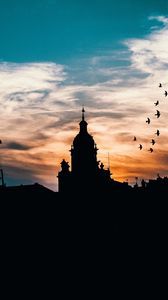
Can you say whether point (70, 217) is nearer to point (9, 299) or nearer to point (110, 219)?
point (110, 219)

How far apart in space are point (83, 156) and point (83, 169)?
8.23 feet

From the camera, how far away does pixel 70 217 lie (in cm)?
6469

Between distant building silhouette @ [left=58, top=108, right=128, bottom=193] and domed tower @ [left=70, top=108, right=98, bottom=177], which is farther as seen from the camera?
domed tower @ [left=70, top=108, right=98, bottom=177]

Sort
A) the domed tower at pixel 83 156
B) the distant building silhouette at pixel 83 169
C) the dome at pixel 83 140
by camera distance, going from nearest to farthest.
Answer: the distant building silhouette at pixel 83 169
the domed tower at pixel 83 156
the dome at pixel 83 140

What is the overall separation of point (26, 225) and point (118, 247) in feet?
38.4

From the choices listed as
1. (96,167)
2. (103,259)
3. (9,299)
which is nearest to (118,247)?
(103,259)

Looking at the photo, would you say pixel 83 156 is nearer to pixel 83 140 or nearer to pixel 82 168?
pixel 82 168

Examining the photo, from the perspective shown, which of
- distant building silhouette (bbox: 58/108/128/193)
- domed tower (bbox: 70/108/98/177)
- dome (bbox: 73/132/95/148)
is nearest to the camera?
distant building silhouette (bbox: 58/108/128/193)

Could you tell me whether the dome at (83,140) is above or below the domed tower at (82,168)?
above

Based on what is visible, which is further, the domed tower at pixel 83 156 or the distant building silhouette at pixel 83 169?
Answer: the domed tower at pixel 83 156

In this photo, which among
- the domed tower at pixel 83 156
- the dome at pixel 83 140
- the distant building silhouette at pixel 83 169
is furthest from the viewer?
the dome at pixel 83 140

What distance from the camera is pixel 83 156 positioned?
291 feet

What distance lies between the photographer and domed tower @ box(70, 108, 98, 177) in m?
87.9

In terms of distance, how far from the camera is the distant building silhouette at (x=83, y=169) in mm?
84781
